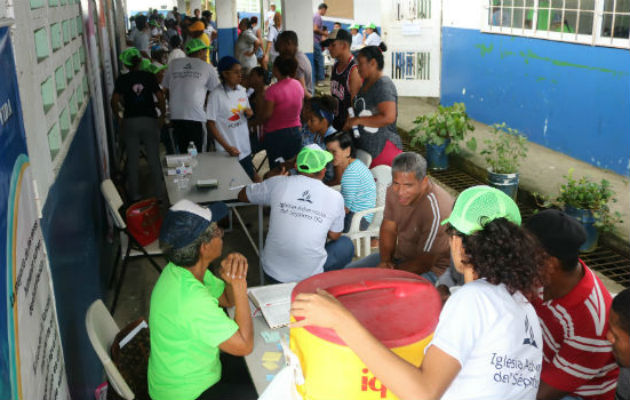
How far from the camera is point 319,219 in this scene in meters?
3.58

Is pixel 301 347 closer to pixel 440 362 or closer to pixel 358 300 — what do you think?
pixel 358 300

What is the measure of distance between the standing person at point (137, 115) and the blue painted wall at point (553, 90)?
5.05 meters

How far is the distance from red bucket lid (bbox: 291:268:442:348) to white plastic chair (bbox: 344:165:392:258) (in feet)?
8.86

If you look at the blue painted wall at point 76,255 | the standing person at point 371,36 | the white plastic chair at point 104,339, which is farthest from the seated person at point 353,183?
the standing person at point 371,36

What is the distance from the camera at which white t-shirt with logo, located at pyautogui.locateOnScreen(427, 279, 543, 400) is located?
1.58 meters

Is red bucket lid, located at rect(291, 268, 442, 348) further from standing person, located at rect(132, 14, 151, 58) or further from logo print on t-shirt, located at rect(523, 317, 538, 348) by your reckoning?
standing person, located at rect(132, 14, 151, 58)

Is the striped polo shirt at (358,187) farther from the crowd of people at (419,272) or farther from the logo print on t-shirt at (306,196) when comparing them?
the logo print on t-shirt at (306,196)

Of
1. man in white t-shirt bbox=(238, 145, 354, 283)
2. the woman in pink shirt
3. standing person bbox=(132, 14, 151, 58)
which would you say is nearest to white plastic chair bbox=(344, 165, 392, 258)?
man in white t-shirt bbox=(238, 145, 354, 283)

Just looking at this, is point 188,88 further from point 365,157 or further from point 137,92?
point 365,157

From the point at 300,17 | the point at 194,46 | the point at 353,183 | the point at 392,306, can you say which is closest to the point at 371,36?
the point at 300,17

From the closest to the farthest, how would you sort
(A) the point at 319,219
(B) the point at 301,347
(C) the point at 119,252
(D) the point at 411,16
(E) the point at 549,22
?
(B) the point at 301,347, (A) the point at 319,219, (C) the point at 119,252, (E) the point at 549,22, (D) the point at 411,16

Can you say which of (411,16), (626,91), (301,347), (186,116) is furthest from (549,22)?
(301,347)

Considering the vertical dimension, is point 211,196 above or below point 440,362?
below

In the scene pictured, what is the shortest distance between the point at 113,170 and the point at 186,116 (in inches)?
48.8
